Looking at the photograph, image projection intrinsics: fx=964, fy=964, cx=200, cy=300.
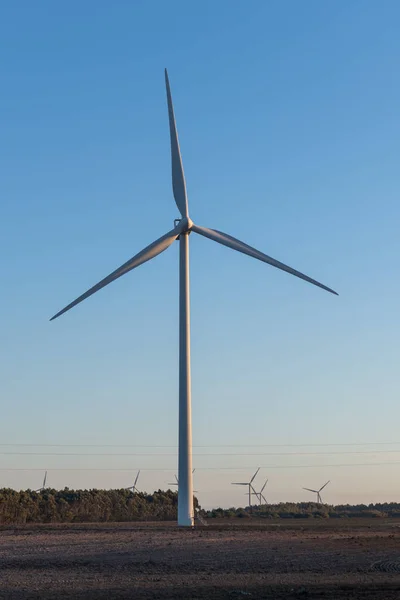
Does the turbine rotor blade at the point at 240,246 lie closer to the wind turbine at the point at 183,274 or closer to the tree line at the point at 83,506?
the wind turbine at the point at 183,274

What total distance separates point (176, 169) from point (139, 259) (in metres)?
7.95

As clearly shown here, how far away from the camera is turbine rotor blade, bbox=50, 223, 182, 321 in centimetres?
6153

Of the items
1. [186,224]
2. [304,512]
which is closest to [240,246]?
[186,224]

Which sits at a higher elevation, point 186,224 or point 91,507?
point 186,224

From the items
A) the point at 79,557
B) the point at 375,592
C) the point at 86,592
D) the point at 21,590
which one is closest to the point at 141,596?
the point at 86,592

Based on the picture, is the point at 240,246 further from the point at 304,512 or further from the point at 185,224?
the point at 304,512

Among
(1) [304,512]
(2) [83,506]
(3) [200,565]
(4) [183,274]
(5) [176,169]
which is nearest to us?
(3) [200,565]

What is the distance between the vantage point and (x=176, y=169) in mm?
67812

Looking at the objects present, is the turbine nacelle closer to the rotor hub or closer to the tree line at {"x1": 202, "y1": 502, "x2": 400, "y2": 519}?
the rotor hub

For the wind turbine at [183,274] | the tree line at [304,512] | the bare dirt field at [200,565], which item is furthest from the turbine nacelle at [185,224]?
the tree line at [304,512]

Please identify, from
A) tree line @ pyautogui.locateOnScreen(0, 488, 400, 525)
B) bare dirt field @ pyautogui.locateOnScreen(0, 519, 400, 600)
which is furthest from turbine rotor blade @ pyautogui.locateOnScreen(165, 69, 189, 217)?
tree line @ pyautogui.locateOnScreen(0, 488, 400, 525)

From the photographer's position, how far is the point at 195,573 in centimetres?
3281

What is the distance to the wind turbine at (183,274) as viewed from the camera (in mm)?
57969

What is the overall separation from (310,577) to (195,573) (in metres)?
4.00
